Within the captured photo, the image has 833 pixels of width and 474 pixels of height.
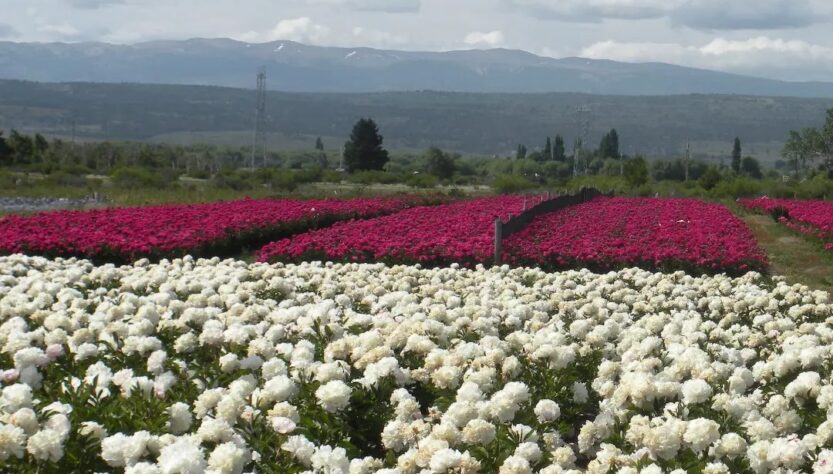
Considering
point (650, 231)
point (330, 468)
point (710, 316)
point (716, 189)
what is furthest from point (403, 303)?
point (716, 189)

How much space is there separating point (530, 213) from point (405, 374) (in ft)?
59.3

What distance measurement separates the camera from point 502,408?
15.6ft

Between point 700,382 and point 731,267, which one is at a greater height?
point 700,382

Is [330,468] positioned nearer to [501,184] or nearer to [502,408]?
[502,408]

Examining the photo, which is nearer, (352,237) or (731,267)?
(731,267)

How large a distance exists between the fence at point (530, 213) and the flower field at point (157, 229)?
455 centimetres

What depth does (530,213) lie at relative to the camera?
23.3 metres

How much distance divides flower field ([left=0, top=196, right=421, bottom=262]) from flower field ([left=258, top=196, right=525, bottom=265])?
1379 mm

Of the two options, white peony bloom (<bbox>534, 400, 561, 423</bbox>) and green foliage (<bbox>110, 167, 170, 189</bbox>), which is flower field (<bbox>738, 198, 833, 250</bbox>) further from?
green foliage (<bbox>110, 167, 170, 189</bbox>)

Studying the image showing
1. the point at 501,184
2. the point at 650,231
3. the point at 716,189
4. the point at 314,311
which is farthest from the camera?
the point at 501,184

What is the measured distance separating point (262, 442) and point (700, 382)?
215 centimetres

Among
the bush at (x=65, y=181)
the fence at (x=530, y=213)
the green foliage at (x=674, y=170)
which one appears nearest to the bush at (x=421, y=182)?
the fence at (x=530, y=213)

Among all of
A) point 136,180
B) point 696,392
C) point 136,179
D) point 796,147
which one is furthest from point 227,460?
point 796,147

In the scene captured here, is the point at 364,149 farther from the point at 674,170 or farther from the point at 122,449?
the point at 122,449
